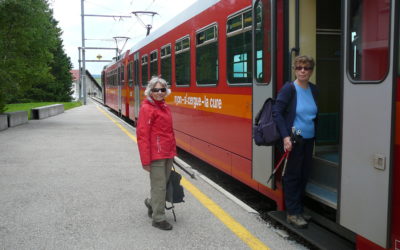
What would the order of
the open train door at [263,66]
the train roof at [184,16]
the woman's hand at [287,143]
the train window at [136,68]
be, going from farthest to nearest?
the train window at [136,68] < the train roof at [184,16] < the open train door at [263,66] < the woman's hand at [287,143]

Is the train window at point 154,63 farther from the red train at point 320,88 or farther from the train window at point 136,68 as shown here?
the train window at point 136,68

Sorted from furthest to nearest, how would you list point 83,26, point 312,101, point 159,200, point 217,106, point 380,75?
point 83,26
point 217,106
point 159,200
point 312,101
point 380,75

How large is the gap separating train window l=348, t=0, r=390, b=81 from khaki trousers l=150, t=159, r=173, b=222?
2153mm

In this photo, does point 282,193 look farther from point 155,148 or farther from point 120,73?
point 120,73

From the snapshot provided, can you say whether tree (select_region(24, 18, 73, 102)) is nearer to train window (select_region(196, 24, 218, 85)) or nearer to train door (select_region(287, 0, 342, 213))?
train window (select_region(196, 24, 218, 85))

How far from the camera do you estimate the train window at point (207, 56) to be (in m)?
6.76

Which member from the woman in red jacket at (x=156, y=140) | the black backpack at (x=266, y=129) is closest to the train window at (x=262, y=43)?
the black backpack at (x=266, y=129)

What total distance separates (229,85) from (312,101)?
1.97 meters

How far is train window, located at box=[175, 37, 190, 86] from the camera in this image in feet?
Result: 27.0

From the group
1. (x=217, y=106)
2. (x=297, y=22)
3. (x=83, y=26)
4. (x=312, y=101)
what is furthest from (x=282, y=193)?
(x=83, y=26)

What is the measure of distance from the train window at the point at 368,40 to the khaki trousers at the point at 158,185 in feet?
7.06

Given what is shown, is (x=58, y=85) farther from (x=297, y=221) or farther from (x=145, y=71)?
(x=297, y=221)

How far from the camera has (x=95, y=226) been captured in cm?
490

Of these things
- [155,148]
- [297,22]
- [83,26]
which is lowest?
[155,148]
